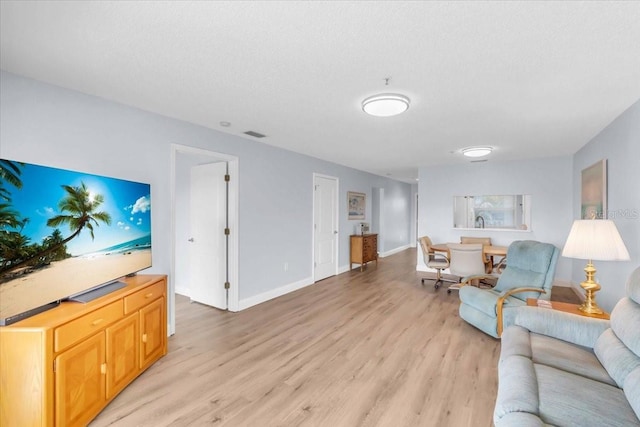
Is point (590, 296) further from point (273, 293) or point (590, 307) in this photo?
point (273, 293)

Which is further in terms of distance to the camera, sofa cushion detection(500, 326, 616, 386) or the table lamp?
the table lamp

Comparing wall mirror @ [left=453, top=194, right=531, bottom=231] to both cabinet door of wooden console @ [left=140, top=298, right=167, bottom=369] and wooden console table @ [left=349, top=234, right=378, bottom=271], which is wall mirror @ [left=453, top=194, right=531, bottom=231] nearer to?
wooden console table @ [left=349, top=234, right=378, bottom=271]

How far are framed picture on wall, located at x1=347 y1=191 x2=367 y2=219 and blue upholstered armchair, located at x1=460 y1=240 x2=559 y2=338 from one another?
11.4 feet

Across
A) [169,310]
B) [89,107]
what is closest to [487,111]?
[89,107]

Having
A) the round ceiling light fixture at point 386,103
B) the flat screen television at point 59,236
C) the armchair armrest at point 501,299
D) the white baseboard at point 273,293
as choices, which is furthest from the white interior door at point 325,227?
the flat screen television at point 59,236

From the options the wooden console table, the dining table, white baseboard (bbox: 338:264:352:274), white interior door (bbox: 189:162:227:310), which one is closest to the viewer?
white interior door (bbox: 189:162:227:310)

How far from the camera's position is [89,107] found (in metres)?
2.53

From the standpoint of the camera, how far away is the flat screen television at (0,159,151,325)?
1.62m

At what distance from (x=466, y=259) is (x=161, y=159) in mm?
4453

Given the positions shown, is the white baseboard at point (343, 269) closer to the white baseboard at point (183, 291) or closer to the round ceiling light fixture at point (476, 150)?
the white baseboard at point (183, 291)

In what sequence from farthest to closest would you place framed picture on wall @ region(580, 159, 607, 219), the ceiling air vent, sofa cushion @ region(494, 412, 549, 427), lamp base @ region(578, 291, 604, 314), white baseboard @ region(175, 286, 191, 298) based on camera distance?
white baseboard @ region(175, 286, 191, 298)
the ceiling air vent
framed picture on wall @ region(580, 159, 607, 219)
lamp base @ region(578, 291, 604, 314)
sofa cushion @ region(494, 412, 549, 427)

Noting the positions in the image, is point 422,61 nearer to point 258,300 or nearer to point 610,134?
point 610,134

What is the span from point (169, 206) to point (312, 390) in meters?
2.32

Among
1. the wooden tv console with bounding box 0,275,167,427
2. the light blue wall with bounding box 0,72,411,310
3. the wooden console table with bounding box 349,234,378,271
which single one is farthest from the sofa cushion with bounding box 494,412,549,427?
the wooden console table with bounding box 349,234,378,271
